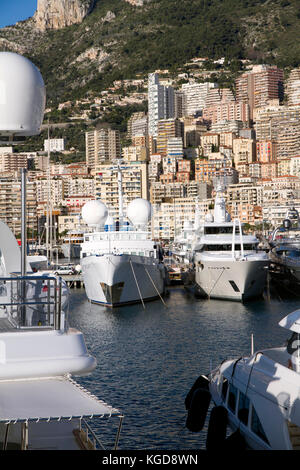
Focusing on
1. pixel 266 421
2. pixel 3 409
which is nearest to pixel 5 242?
pixel 3 409

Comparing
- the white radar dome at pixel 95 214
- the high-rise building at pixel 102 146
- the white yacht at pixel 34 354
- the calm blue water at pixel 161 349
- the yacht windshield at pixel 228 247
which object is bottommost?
the calm blue water at pixel 161 349

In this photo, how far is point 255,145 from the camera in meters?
179

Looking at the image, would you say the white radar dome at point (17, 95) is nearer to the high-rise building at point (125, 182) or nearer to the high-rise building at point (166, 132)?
the high-rise building at point (125, 182)

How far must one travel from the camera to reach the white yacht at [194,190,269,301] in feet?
128

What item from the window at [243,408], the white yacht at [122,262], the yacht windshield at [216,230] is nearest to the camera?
the window at [243,408]

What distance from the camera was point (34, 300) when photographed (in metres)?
8.81

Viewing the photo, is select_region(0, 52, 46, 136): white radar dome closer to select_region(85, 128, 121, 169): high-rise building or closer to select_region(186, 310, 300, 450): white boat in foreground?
select_region(186, 310, 300, 450): white boat in foreground

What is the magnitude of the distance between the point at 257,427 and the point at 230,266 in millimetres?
27766

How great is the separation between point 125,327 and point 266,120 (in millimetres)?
163778

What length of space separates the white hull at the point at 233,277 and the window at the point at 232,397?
26102 mm

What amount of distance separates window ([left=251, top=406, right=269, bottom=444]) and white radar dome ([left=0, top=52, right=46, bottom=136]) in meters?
5.82

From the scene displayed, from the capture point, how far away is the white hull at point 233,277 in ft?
127

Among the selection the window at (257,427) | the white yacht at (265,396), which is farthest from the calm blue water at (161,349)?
the window at (257,427)

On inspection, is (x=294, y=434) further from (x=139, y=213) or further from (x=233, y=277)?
(x=139, y=213)
